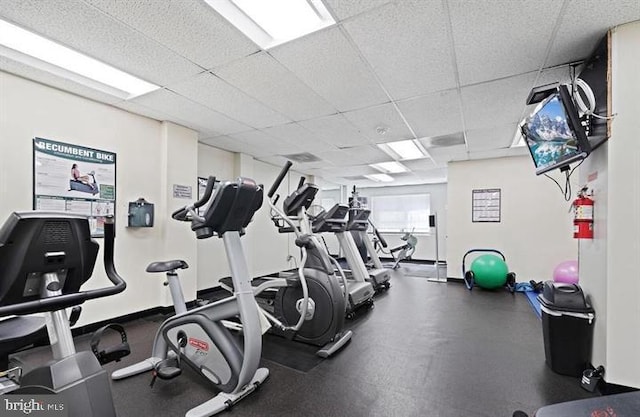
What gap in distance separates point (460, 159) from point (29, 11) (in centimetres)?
636

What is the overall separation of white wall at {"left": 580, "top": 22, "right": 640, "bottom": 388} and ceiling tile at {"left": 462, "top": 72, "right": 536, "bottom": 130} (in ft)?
2.49

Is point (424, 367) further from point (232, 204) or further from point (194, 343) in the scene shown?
point (232, 204)

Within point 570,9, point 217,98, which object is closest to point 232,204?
point 217,98

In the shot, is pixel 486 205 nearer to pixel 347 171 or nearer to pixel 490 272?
pixel 490 272

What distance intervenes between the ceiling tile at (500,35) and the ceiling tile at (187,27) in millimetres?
1522

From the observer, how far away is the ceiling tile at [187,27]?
6.05 ft

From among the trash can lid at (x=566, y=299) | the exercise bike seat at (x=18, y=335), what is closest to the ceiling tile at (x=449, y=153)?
the trash can lid at (x=566, y=299)

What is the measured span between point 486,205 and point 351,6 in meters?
5.25

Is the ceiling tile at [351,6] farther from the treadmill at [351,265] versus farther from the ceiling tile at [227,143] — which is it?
the ceiling tile at [227,143]

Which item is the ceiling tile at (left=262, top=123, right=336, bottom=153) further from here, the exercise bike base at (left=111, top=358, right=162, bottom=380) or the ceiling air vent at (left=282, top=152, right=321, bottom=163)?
the exercise bike base at (left=111, top=358, right=162, bottom=380)

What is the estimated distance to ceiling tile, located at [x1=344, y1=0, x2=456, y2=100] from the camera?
6.28 feet

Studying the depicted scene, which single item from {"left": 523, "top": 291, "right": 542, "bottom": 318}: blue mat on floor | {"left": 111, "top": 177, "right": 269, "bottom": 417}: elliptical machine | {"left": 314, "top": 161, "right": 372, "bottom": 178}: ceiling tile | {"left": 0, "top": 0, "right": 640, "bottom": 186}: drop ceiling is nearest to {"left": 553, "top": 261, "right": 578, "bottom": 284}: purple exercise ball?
{"left": 523, "top": 291, "right": 542, "bottom": 318}: blue mat on floor

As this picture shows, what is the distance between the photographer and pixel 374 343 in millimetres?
3051

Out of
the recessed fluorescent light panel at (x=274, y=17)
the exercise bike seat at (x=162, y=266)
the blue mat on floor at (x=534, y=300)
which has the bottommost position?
the blue mat on floor at (x=534, y=300)
